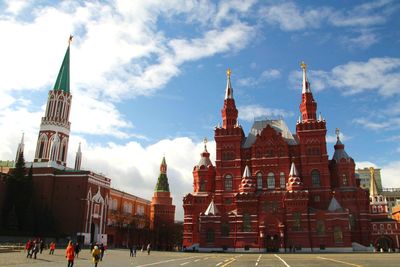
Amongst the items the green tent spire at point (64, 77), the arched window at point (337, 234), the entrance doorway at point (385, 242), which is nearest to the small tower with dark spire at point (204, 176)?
the arched window at point (337, 234)

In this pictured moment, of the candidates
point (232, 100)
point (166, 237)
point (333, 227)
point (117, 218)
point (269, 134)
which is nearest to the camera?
point (333, 227)

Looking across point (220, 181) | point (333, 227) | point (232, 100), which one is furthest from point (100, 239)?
point (333, 227)

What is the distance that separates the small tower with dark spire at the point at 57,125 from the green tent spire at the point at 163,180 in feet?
137

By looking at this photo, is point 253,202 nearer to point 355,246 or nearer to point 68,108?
point 355,246

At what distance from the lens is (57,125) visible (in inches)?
3177

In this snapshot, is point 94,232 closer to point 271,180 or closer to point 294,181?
point 271,180

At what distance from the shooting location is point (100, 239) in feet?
242

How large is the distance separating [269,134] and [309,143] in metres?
7.57

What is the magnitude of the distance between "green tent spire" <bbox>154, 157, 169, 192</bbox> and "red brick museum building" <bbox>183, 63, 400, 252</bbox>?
4302cm

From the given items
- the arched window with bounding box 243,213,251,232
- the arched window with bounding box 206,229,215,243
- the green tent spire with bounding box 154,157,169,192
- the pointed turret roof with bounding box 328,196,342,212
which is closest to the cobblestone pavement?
Answer: the pointed turret roof with bounding box 328,196,342,212

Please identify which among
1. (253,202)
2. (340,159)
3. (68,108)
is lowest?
(253,202)

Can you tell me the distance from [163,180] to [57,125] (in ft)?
154

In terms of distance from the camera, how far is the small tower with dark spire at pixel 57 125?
78.5 metres

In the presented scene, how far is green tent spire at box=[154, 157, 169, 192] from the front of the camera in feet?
388
